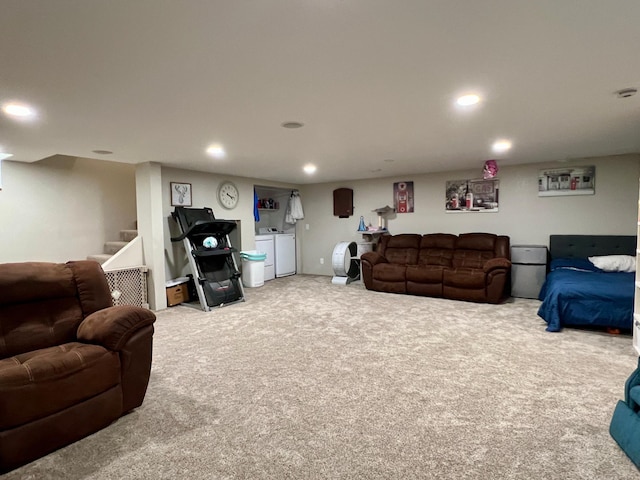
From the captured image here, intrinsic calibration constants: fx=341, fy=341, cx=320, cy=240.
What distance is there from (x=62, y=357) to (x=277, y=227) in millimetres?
6149

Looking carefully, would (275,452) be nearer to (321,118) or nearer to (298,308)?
(321,118)

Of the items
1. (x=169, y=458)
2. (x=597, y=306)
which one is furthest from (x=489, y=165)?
(x=169, y=458)

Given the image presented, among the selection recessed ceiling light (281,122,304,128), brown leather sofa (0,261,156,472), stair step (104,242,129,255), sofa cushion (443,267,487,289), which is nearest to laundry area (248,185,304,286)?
stair step (104,242,129,255)

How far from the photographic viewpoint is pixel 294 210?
295 inches

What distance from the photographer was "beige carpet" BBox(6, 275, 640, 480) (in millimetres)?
1683

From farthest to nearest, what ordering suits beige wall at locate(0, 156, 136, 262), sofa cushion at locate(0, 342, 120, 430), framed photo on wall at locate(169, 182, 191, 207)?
framed photo on wall at locate(169, 182, 191, 207)
beige wall at locate(0, 156, 136, 262)
sofa cushion at locate(0, 342, 120, 430)

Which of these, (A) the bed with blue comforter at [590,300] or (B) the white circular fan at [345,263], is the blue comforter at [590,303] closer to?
(A) the bed with blue comforter at [590,300]

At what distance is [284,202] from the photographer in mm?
7926

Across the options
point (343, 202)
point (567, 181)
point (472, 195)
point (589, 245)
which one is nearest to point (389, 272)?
point (472, 195)

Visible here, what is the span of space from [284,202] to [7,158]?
4.77 metres

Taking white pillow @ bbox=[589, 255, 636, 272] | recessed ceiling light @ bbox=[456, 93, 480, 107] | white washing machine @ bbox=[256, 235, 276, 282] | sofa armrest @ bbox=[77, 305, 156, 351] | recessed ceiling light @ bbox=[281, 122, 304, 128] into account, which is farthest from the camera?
white washing machine @ bbox=[256, 235, 276, 282]

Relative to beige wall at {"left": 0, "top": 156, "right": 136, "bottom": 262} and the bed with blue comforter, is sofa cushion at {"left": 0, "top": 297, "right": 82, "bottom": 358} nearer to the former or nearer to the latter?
beige wall at {"left": 0, "top": 156, "right": 136, "bottom": 262}

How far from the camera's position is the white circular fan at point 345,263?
6502mm

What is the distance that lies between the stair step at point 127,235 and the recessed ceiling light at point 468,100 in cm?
483
